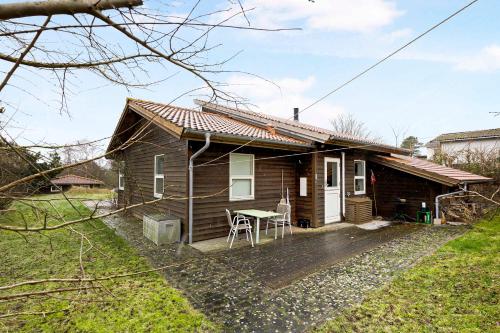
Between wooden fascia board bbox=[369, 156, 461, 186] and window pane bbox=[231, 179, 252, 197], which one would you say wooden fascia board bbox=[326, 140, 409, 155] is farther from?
window pane bbox=[231, 179, 252, 197]

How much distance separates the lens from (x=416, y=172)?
355 inches

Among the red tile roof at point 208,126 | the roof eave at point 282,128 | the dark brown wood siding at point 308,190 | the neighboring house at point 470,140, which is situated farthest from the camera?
the neighboring house at point 470,140

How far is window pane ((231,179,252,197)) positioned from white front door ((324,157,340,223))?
8.43 ft

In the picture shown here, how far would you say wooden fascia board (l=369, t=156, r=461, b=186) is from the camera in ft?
27.4

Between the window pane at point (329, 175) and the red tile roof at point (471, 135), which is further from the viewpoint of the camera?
the red tile roof at point (471, 135)

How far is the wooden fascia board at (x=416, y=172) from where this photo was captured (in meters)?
8.37

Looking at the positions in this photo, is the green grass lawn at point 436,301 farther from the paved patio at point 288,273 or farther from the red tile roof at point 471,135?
the red tile roof at point 471,135

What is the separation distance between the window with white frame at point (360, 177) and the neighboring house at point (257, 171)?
1.5 inches

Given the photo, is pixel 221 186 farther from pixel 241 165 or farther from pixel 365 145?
pixel 365 145

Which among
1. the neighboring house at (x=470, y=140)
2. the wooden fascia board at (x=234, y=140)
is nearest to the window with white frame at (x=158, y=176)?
the wooden fascia board at (x=234, y=140)

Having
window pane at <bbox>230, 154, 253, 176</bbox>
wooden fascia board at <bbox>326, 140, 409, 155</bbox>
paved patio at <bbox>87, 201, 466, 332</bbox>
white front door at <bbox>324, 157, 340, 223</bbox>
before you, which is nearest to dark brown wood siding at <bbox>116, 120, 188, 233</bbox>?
paved patio at <bbox>87, 201, 466, 332</bbox>

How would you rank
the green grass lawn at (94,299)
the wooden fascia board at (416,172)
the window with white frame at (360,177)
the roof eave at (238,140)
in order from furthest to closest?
1. the window with white frame at (360,177)
2. the wooden fascia board at (416,172)
3. the roof eave at (238,140)
4. the green grass lawn at (94,299)

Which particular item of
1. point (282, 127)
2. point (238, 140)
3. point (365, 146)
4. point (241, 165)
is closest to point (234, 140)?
point (238, 140)

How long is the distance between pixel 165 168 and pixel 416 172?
8.34 metres
